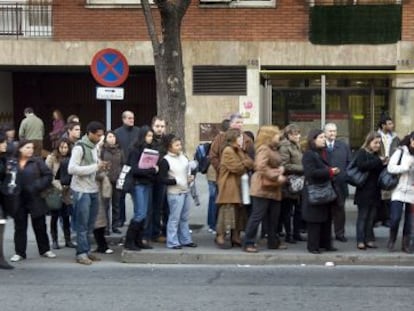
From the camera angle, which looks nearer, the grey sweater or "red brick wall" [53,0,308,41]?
the grey sweater

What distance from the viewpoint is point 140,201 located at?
9.41 metres

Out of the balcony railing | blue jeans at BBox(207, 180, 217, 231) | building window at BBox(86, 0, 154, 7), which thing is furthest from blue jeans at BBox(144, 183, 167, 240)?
the balcony railing

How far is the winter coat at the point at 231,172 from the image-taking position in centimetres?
948

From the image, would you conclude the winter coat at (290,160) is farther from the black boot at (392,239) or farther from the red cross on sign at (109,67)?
the red cross on sign at (109,67)

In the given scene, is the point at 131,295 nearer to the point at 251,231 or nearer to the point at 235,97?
the point at 251,231

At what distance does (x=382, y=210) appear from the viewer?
430 inches

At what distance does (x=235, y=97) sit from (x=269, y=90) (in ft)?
11.2

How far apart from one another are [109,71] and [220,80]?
6936mm

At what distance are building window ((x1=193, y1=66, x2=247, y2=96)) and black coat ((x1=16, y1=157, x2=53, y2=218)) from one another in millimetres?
8810

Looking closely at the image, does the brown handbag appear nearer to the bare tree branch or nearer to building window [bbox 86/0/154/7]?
the bare tree branch

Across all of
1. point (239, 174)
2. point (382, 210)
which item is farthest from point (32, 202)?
point (382, 210)

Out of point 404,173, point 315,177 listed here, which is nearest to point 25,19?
point 315,177

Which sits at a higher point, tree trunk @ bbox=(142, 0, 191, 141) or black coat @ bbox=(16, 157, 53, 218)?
tree trunk @ bbox=(142, 0, 191, 141)

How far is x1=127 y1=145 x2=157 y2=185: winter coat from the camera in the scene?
30.7ft
